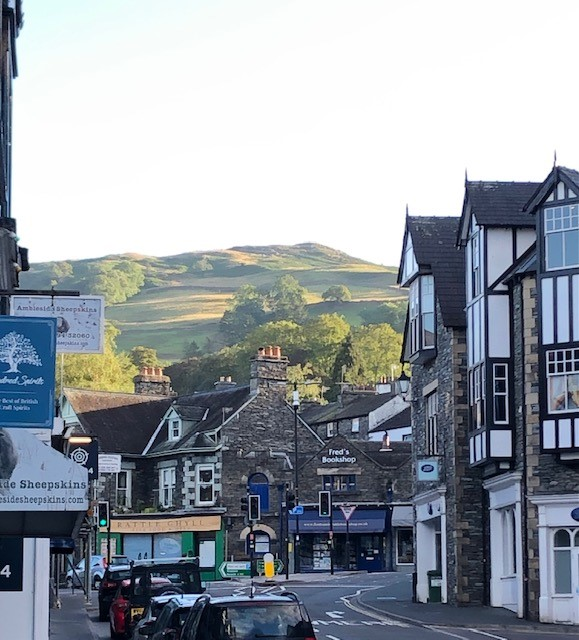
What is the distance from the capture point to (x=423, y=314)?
45.2 meters

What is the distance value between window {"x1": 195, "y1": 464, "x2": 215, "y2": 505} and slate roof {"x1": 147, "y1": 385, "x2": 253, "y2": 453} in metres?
1.23

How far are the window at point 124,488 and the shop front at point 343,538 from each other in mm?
Result: 9840

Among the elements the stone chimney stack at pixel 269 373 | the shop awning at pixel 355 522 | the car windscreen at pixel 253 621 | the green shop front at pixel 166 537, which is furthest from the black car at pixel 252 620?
the stone chimney stack at pixel 269 373

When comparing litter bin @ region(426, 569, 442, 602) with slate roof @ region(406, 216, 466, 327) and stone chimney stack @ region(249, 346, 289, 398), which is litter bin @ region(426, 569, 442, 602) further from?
stone chimney stack @ region(249, 346, 289, 398)

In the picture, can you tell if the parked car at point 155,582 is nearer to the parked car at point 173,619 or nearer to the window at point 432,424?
the parked car at point 173,619

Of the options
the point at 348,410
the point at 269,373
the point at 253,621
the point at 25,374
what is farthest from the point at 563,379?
the point at 348,410

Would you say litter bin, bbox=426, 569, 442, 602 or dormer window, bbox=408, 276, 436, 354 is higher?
dormer window, bbox=408, 276, 436, 354

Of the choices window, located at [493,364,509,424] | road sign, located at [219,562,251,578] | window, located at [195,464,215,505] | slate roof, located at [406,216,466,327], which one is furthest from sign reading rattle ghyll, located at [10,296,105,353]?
window, located at [195,464,215,505]

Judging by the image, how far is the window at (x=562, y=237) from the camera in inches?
1411

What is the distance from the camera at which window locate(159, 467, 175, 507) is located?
247ft

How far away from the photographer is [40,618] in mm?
23703

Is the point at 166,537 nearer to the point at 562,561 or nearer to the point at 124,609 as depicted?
the point at 562,561

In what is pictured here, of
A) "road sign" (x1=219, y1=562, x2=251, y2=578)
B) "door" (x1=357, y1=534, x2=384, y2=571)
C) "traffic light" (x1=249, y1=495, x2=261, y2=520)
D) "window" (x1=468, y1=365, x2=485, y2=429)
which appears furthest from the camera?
"door" (x1=357, y1=534, x2=384, y2=571)

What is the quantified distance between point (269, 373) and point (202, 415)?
4.86 meters
